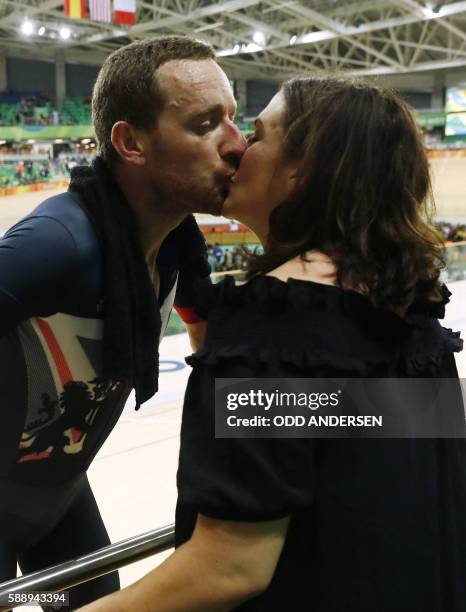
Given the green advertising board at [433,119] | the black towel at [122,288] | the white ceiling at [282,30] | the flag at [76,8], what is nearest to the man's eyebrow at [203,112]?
the black towel at [122,288]

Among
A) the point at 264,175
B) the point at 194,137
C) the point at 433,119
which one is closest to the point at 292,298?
the point at 264,175

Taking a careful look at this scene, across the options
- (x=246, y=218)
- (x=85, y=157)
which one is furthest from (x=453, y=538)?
(x=85, y=157)

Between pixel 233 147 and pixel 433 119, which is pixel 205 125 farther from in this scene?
pixel 433 119

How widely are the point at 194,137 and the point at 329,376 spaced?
0.79 metres

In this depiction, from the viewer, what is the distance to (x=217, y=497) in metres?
0.87

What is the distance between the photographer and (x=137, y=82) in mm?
1528

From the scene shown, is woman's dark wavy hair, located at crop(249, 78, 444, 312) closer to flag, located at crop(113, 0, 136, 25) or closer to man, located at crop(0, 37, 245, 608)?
man, located at crop(0, 37, 245, 608)

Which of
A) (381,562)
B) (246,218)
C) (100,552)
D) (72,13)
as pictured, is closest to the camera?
(381,562)

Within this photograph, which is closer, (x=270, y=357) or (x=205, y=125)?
(x=270, y=357)

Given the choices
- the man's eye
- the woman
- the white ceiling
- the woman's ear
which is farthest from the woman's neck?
the white ceiling

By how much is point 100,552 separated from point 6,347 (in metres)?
0.48

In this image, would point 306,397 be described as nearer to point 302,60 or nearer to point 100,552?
point 100,552

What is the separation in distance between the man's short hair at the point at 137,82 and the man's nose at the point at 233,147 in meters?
0.16

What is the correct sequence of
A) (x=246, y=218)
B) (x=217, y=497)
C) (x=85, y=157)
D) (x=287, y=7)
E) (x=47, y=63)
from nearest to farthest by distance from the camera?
(x=217, y=497)
(x=246, y=218)
(x=287, y=7)
(x=85, y=157)
(x=47, y=63)
